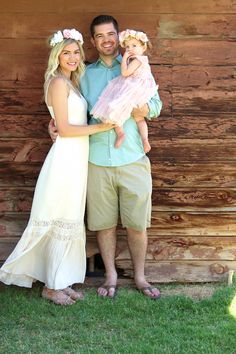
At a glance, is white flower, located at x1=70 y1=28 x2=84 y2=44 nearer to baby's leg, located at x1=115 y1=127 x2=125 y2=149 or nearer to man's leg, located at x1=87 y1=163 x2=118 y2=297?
baby's leg, located at x1=115 y1=127 x2=125 y2=149

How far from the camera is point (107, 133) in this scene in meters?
4.38

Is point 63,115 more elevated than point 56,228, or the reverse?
point 63,115

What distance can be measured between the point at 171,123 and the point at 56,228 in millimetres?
1166

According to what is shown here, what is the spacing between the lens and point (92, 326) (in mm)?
4098

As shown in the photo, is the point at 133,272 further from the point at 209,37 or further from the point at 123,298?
the point at 209,37

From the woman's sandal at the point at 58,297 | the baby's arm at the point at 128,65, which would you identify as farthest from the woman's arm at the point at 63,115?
the woman's sandal at the point at 58,297

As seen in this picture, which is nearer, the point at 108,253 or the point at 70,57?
the point at 70,57

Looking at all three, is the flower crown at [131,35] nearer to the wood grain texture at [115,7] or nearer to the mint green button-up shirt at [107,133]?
the mint green button-up shirt at [107,133]

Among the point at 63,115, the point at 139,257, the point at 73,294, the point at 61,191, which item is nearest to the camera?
the point at 63,115

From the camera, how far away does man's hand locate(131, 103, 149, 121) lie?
4.30 meters

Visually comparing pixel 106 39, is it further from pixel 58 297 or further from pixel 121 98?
pixel 58 297

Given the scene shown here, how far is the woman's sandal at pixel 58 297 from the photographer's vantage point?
4406 mm

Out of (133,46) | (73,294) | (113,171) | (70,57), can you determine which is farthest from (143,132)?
(73,294)

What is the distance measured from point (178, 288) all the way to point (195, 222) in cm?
52
